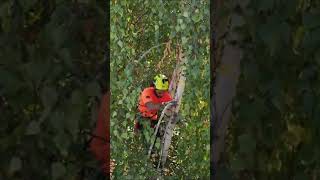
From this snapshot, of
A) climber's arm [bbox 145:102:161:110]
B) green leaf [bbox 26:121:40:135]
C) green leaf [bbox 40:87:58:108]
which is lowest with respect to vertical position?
green leaf [bbox 26:121:40:135]

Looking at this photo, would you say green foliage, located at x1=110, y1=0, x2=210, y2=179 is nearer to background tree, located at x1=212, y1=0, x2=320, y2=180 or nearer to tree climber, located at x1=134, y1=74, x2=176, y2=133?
tree climber, located at x1=134, y1=74, x2=176, y2=133

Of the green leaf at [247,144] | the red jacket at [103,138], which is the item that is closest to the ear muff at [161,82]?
the red jacket at [103,138]

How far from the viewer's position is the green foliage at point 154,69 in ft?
6.21

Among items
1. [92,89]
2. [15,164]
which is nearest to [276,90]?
[92,89]

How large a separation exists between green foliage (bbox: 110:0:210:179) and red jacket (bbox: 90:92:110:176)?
7 centimetres

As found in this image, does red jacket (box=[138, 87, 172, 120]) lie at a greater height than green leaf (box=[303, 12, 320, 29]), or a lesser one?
lesser

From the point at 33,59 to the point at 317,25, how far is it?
0.80 metres

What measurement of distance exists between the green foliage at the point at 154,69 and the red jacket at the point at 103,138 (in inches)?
2.6

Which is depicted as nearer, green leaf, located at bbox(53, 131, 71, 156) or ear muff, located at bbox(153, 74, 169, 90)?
green leaf, located at bbox(53, 131, 71, 156)

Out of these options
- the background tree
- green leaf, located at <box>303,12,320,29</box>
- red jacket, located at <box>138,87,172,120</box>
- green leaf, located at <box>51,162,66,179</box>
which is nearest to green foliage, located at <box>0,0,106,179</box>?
green leaf, located at <box>51,162,66,179</box>

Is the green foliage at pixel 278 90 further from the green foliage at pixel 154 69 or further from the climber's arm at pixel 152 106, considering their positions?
the climber's arm at pixel 152 106

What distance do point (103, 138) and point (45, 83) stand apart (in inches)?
11.4

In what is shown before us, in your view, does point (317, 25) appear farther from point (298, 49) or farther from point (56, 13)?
point (56, 13)

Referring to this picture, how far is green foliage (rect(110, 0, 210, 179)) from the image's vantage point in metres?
1.89
